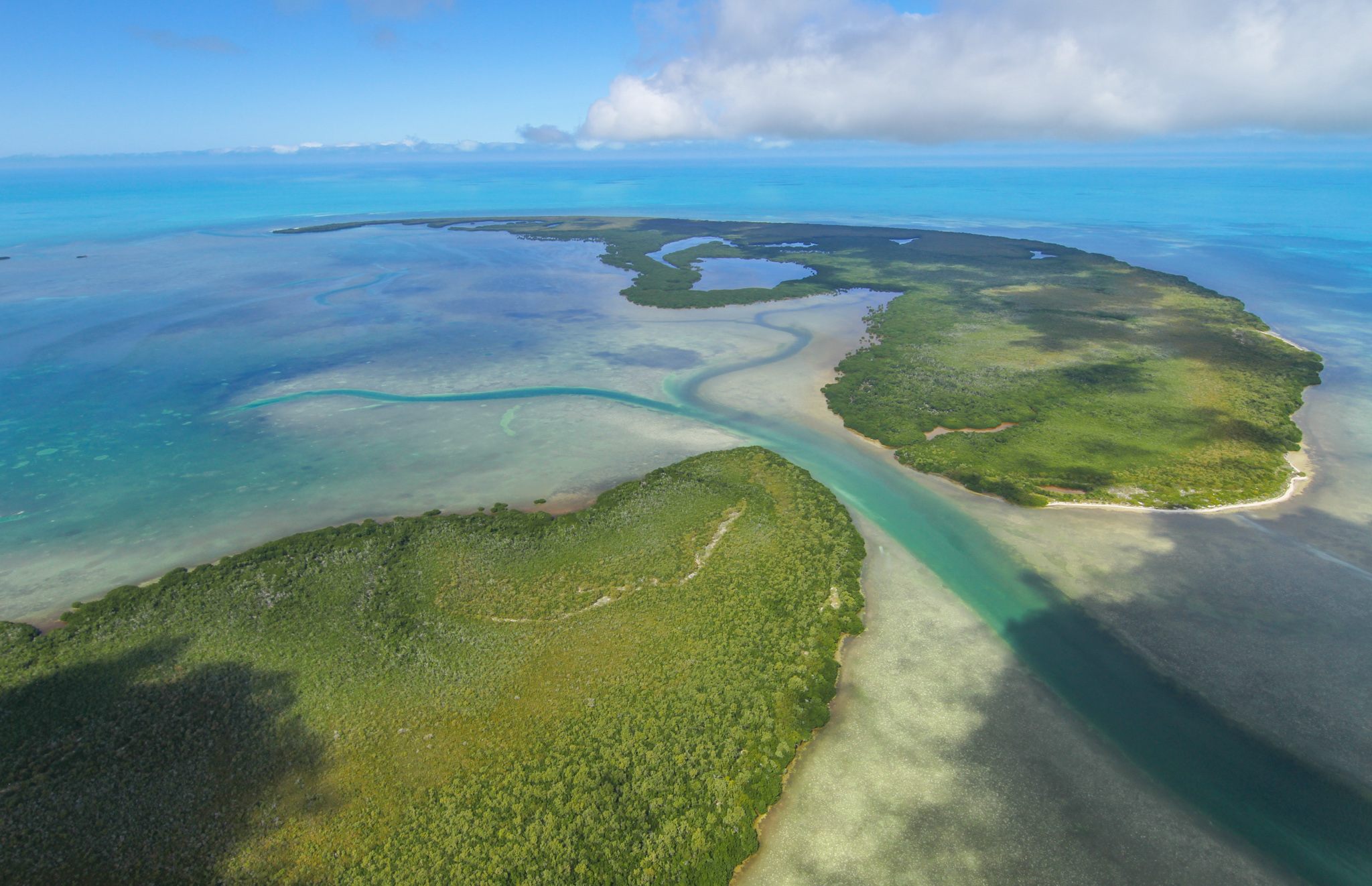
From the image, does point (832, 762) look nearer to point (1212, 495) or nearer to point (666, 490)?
point (666, 490)

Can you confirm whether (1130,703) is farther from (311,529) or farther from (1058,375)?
(1058,375)

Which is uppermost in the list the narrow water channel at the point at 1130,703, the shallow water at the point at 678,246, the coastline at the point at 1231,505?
the shallow water at the point at 678,246

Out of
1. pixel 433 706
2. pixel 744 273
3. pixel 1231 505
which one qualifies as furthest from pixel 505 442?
pixel 744 273

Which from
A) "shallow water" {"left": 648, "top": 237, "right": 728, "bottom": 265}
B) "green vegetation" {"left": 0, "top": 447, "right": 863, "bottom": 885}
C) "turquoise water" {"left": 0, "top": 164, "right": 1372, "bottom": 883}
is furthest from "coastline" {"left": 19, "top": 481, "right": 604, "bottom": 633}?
"shallow water" {"left": 648, "top": 237, "right": 728, "bottom": 265}

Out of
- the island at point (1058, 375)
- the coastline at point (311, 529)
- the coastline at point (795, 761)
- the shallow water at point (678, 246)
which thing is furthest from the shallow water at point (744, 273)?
the coastline at point (795, 761)

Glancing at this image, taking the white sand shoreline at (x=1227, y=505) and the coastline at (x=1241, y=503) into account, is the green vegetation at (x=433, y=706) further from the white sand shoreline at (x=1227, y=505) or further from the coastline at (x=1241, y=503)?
the white sand shoreline at (x=1227, y=505)

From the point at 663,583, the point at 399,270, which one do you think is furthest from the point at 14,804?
the point at 399,270
